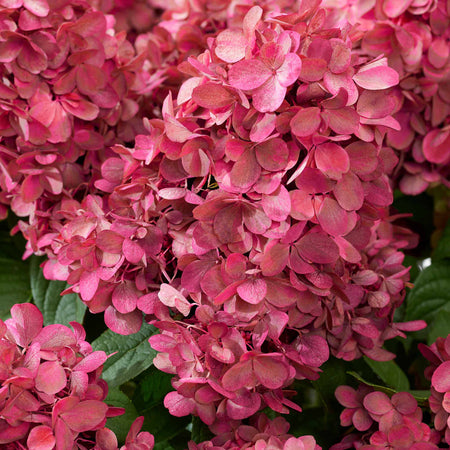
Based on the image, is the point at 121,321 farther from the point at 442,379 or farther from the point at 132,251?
the point at 442,379

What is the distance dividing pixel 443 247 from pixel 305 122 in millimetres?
345

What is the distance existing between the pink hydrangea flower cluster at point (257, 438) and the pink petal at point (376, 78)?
231 mm

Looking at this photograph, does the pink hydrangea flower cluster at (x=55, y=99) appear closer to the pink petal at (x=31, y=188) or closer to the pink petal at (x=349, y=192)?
the pink petal at (x=31, y=188)

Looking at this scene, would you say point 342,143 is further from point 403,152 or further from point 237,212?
point 403,152

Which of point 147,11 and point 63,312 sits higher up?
point 147,11

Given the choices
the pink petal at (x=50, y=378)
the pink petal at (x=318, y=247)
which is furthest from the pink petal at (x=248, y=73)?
the pink petal at (x=50, y=378)

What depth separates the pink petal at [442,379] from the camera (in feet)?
1.35

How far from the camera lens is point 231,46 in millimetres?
399

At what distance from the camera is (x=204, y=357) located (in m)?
0.39

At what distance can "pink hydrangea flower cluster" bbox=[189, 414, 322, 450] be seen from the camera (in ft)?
1.29

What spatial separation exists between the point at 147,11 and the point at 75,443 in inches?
20.4

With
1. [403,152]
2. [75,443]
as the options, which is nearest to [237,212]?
[75,443]

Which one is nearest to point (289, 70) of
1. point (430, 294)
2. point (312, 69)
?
point (312, 69)

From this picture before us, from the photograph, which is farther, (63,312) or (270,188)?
(63,312)
